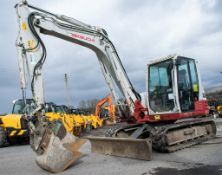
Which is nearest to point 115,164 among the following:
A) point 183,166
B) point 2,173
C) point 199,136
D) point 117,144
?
point 117,144

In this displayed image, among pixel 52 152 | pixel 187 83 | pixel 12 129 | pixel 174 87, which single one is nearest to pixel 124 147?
pixel 52 152

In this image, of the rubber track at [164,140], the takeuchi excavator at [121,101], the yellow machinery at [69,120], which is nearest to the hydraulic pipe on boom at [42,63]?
the takeuchi excavator at [121,101]

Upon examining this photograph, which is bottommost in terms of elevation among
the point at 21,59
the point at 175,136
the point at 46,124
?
the point at 175,136

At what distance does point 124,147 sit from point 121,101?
2.58 m

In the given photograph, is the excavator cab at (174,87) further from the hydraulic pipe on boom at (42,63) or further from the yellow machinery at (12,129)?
the yellow machinery at (12,129)

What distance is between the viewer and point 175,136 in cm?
808

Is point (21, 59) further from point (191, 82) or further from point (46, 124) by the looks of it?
point (191, 82)

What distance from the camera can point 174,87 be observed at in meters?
8.67

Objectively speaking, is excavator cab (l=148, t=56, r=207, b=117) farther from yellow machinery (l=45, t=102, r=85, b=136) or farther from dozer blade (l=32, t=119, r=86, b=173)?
yellow machinery (l=45, t=102, r=85, b=136)

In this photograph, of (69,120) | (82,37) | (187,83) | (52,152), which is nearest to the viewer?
(52,152)

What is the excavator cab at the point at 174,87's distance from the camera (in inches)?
342

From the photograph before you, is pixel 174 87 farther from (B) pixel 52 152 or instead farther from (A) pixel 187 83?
(B) pixel 52 152

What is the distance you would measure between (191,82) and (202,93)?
1.95 ft

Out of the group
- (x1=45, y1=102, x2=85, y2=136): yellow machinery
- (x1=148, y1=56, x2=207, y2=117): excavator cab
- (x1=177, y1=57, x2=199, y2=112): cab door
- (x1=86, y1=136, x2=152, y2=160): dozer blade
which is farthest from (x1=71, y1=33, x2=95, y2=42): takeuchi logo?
(x1=45, y1=102, x2=85, y2=136): yellow machinery
